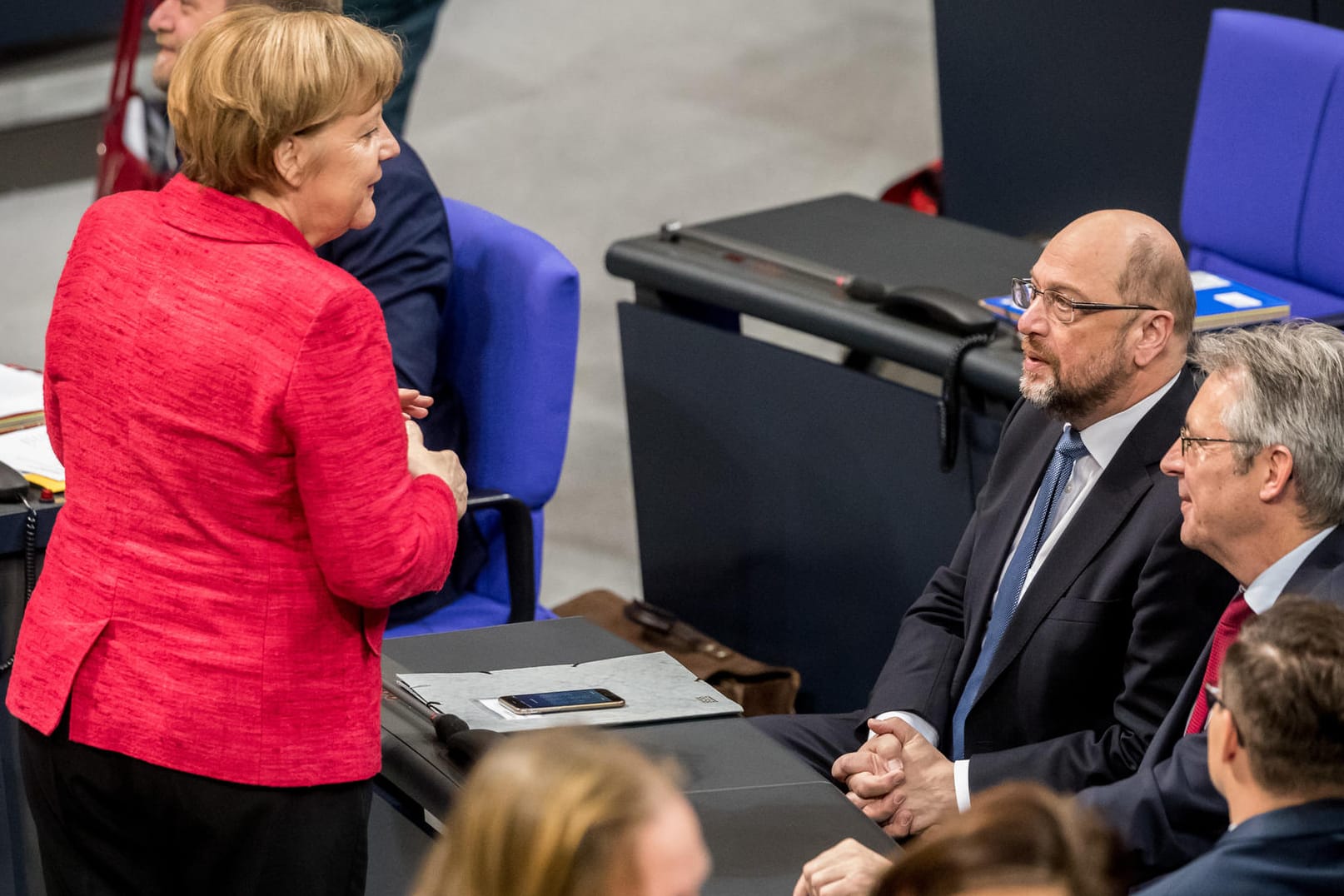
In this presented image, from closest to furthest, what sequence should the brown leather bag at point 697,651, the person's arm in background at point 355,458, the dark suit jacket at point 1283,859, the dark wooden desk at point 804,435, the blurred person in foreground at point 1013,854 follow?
the blurred person in foreground at point 1013,854 < the dark suit jacket at point 1283,859 < the person's arm in background at point 355,458 < the dark wooden desk at point 804,435 < the brown leather bag at point 697,651

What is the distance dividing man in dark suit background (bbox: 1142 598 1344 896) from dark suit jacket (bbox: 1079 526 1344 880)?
14.1 inches

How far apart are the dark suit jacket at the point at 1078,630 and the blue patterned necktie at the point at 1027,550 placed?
0.03 metres

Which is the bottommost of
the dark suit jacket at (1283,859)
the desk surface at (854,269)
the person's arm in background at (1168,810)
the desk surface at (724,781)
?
the person's arm in background at (1168,810)

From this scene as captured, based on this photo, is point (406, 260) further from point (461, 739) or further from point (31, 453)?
point (461, 739)

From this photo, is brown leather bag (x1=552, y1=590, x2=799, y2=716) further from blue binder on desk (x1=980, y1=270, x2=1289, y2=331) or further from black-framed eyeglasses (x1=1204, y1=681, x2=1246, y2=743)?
black-framed eyeglasses (x1=1204, y1=681, x2=1246, y2=743)

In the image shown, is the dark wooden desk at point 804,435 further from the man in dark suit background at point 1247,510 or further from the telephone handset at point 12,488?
the telephone handset at point 12,488

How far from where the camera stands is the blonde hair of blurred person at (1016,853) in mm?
1245

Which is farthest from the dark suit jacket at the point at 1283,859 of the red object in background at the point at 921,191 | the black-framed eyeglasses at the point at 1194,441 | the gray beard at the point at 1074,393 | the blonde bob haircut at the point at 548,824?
the red object in background at the point at 921,191

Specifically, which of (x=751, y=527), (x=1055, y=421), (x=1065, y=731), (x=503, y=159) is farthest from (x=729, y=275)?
(x=503, y=159)

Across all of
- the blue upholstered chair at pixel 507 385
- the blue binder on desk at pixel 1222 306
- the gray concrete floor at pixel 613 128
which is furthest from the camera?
the gray concrete floor at pixel 613 128

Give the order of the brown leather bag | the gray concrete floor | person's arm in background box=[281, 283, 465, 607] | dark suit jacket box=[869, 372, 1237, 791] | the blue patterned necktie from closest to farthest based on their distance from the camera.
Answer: person's arm in background box=[281, 283, 465, 607] → dark suit jacket box=[869, 372, 1237, 791] → the blue patterned necktie → the brown leather bag → the gray concrete floor

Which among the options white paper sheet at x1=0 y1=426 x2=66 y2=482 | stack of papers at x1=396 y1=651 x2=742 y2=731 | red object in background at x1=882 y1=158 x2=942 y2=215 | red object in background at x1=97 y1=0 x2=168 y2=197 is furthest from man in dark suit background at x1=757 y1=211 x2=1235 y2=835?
red object in background at x1=882 y1=158 x2=942 y2=215

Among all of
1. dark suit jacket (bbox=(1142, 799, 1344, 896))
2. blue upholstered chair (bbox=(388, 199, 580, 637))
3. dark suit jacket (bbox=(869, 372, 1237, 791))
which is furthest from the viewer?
blue upholstered chair (bbox=(388, 199, 580, 637))

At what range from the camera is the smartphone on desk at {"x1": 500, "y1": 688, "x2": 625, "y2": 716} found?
2229mm
